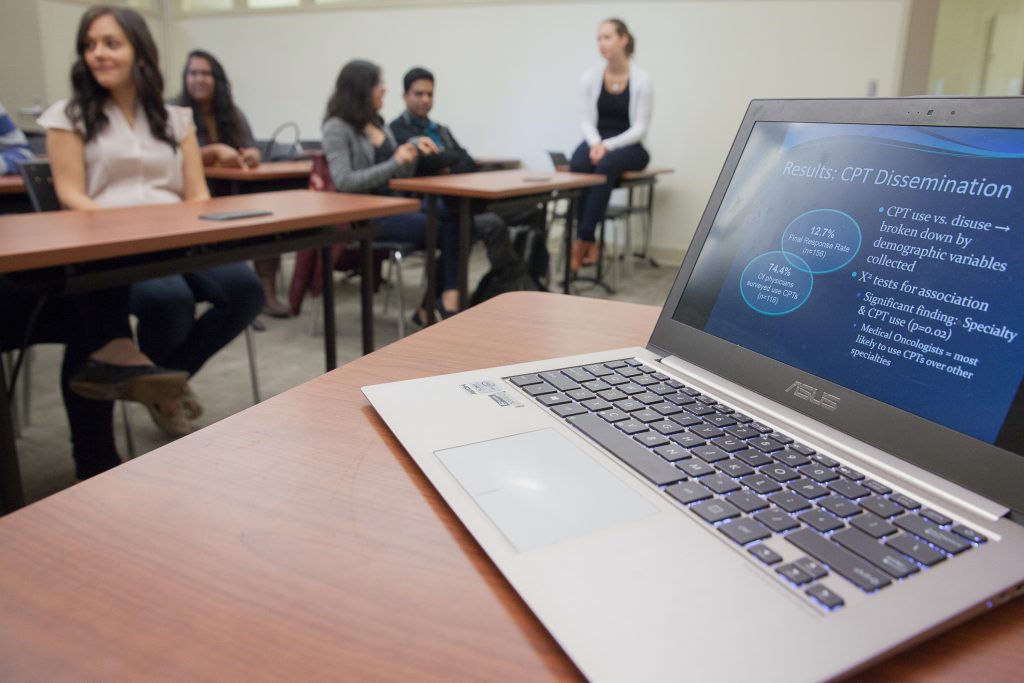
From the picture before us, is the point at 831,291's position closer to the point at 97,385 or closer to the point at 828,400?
the point at 828,400

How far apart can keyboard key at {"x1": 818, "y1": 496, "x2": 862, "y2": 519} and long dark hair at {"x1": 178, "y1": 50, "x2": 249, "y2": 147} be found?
381 cm

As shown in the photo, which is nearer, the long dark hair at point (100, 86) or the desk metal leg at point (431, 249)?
the long dark hair at point (100, 86)

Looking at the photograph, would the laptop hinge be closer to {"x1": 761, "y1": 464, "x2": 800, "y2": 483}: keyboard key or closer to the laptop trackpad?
{"x1": 761, "y1": 464, "x2": 800, "y2": 483}: keyboard key

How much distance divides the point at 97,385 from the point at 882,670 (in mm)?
1702

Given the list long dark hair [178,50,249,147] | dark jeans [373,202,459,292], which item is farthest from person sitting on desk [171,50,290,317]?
dark jeans [373,202,459,292]

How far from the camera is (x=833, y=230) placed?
0.53 m

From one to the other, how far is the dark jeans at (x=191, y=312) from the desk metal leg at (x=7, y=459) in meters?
0.69

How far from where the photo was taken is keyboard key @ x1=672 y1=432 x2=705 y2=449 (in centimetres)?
45

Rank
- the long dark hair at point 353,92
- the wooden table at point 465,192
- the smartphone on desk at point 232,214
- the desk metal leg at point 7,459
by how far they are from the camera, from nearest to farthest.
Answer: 1. the desk metal leg at point 7,459
2. the smartphone on desk at point 232,214
3. the wooden table at point 465,192
4. the long dark hair at point 353,92

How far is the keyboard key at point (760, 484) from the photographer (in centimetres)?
39

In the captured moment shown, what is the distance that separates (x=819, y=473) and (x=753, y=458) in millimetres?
38

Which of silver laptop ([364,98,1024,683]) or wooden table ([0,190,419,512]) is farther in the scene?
wooden table ([0,190,419,512])

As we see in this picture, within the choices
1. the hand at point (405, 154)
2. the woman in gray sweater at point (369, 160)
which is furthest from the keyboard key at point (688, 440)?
the hand at point (405, 154)

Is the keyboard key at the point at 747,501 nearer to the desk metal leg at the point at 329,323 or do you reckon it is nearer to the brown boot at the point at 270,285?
the desk metal leg at the point at 329,323
